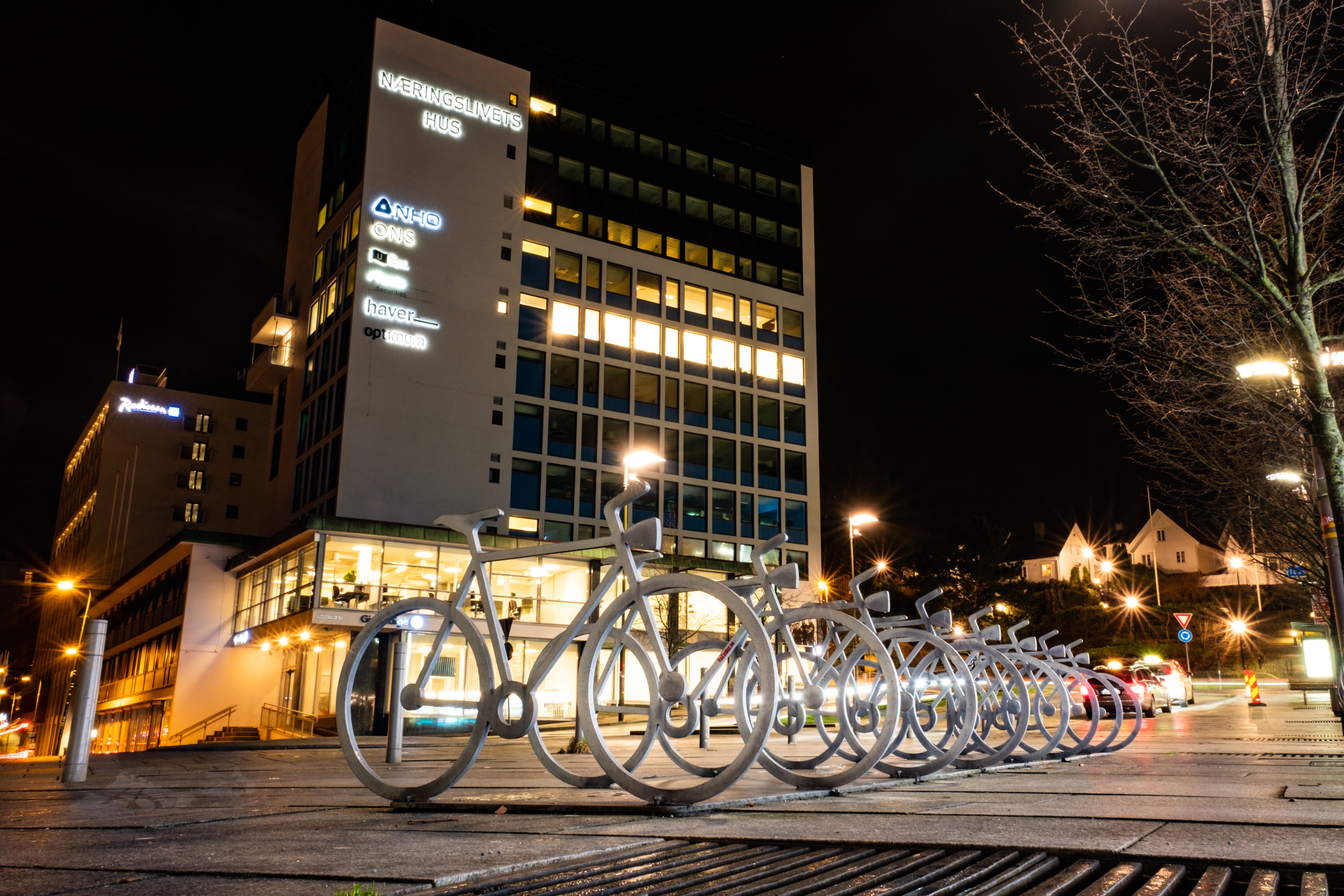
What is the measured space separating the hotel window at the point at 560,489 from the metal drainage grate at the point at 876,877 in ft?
139

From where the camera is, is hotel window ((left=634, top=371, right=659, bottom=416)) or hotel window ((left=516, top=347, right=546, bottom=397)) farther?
hotel window ((left=634, top=371, right=659, bottom=416))

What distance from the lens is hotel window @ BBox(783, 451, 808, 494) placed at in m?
53.7

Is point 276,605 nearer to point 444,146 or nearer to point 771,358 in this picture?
point 444,146

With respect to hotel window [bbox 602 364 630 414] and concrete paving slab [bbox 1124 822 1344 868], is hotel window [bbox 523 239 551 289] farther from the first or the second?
concrete paving slab [bbox 1124 822 1344 868]

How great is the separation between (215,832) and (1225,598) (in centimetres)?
8032

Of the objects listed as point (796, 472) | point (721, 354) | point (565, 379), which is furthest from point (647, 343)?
point (796, 472)

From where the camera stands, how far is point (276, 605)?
36.1 meters

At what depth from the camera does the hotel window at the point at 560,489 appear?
46.1 m

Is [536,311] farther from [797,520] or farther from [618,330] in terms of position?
[797,520]

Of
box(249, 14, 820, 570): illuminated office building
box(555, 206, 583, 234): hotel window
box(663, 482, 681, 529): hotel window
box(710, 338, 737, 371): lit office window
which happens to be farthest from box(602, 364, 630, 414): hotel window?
box(555, 206, 583, 234): hotel window

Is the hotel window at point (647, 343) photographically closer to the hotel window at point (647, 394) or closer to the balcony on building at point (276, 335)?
the hotel window at point (647, 394)

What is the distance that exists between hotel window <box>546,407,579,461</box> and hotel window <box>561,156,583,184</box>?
12.2 m

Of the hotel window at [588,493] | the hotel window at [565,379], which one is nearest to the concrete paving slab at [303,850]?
the hotel window at [588,493]

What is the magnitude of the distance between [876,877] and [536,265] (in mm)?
46353
